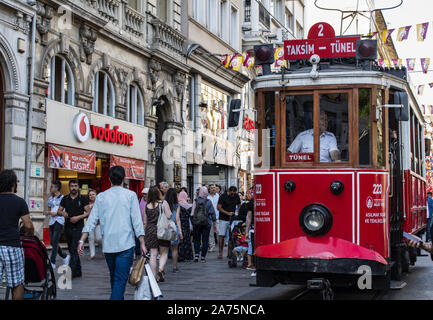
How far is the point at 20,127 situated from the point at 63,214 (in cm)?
538

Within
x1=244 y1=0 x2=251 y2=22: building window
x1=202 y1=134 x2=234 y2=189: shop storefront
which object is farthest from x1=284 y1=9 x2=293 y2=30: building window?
x1=202 y1=134 x2=234 y2=189: shop storefront

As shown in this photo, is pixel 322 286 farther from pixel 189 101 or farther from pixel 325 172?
pixel 189 101

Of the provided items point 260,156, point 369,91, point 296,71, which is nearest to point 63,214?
point 260,156

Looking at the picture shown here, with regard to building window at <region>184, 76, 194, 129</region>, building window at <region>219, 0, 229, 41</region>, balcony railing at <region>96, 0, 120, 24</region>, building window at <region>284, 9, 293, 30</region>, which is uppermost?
building window at <region>284, 9, 293, 30</region>

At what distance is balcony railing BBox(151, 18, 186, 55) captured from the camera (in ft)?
82.6

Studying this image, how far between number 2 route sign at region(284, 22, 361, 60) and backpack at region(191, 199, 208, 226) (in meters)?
7.61

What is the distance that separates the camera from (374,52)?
959cm

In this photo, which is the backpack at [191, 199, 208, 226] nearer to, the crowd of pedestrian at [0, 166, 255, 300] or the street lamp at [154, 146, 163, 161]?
the crowd of pedestrian at [0, 166, 255, 300]

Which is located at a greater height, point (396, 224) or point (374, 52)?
point (374, 52)

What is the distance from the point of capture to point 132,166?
2366cm

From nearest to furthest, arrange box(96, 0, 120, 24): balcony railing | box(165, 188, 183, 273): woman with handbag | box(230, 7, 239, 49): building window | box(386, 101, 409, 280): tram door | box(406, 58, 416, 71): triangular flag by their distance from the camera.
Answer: box(386, 101, 409, 280): tram door → box(165, 188, 183, 273): woman with handbag → box(96, 0, 120, 24): balcony railing → box(406, 58, 416, 71): triangular flag → box(230, 7, 239, 49): building window

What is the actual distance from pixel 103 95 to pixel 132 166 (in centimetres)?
268
